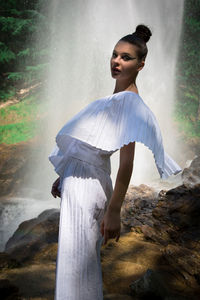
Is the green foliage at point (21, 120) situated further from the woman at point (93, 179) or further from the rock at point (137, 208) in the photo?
the woman at point (93, 179)

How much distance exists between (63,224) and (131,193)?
4426 millimetres

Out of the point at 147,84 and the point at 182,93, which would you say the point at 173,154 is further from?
the point at 182,93

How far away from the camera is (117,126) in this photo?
3.95ft

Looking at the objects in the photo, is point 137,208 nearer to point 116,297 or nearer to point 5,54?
point 116,297

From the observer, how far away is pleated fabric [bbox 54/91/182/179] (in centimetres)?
117

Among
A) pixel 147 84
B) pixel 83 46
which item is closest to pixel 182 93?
pixel 147 84

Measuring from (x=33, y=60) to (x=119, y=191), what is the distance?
17.0 meters

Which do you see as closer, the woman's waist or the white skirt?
the white skirt

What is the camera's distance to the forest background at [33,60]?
1561 centimetres

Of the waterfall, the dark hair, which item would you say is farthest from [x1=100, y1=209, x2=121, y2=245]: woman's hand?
the waterfall

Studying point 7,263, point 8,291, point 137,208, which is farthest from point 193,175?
point 8,291

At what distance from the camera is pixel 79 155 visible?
126 centimetres

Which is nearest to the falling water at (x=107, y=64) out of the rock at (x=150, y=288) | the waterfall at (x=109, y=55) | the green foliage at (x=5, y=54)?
the waterfall at (x=109, y=55)

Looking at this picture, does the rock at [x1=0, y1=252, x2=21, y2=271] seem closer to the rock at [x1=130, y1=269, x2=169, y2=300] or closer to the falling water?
the rock at [x1=130, y1=269, x2=169, y2=300]
